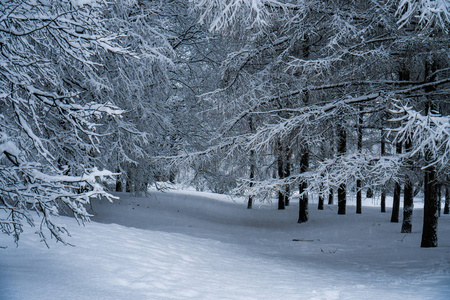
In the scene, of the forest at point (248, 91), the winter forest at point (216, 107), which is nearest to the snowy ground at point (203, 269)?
the winter forest at point (216, 107)

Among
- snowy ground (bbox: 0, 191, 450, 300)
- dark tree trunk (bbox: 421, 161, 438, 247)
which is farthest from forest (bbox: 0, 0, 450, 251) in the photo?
snowy ground (bbox: 0, 191, 450, 300)

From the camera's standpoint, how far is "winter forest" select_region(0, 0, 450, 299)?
12.8 feet

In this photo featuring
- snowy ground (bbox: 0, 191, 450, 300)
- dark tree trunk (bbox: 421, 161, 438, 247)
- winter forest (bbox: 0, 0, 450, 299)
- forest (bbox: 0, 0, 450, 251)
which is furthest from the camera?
dark tree trunk (bbox: 421, 161, 438, 247)

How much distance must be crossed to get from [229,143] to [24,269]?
6707 mm

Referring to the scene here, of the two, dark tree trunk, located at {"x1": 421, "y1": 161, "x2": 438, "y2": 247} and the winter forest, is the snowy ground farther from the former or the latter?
dark tree trunk, located at {"x1": 421, "y1": 161, "x2": 438, "y2": 247}

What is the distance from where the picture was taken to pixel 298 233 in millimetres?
13453

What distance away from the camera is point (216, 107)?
35.5 ft

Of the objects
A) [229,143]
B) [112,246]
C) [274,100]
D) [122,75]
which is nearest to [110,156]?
[122,75]

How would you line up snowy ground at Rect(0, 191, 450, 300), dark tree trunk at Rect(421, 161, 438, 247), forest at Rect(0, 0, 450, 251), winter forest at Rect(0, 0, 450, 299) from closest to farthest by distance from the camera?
winter forest at Rect(0, 0, 450, 299)
snowy ground at Rect(0, 191, 450, 300)
forest at Rect(0, 0, 450, 251)
dark tree trunk at Rect(421, 161, 438, 247)

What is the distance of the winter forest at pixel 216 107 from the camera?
3904mm

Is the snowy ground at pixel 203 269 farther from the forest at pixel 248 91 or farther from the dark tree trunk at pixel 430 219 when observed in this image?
the forest at pixel 248 91

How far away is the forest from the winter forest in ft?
0.14

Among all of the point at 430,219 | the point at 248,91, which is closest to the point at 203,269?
the point at 430,219

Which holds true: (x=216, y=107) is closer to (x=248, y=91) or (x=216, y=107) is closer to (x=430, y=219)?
(x=248, y=91)
